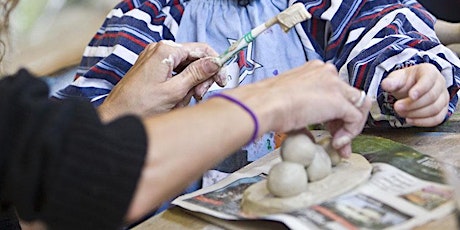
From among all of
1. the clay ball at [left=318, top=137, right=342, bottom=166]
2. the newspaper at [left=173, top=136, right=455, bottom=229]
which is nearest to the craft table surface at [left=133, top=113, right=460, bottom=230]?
the newspaper at [left=173, top=136, right=455, bottom=229]

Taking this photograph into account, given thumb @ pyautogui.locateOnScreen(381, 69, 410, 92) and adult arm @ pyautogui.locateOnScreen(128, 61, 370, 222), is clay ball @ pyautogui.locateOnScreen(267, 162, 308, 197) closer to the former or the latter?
adult arm @ pyautogui.locateOnScreen(128, 61, 370, 222)

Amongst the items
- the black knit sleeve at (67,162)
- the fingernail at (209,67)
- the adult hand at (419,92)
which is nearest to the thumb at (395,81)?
the adult hand at (419,92)

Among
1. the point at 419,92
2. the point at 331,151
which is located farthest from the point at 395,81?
the point at 331,151

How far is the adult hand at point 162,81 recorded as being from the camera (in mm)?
951

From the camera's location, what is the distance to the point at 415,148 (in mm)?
926

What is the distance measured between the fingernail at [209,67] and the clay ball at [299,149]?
0.23 metres

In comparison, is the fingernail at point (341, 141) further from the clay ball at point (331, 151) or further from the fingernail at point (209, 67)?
the fingernail at point (209, 67)

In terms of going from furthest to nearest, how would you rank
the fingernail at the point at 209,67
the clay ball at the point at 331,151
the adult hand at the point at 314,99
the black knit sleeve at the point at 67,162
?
the fingernail at the point at 209,67
the clay ball at the point at 331,151
the adult hand at the point at 314,99
the black knit sleeve at the point at 67,162

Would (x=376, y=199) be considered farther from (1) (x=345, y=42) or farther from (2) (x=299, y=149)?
(1) (x=345, y=42)

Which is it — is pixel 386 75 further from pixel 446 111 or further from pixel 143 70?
pixel 143 70

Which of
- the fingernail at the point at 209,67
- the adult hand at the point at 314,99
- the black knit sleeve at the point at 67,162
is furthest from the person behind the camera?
the fingernail at the point at 209,67

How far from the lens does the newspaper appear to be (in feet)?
2.25

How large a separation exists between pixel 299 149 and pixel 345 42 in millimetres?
366

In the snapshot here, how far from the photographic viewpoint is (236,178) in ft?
2.85
